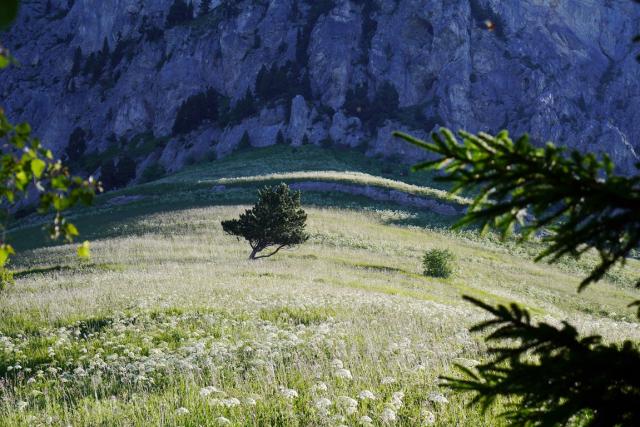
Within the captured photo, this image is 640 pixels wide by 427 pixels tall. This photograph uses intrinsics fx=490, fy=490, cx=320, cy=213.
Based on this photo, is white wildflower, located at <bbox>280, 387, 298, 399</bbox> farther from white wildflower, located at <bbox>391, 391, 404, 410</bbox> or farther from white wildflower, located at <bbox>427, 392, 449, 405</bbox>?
white wildflower, located at <bbox>427, 392, 449, 405</bbox>

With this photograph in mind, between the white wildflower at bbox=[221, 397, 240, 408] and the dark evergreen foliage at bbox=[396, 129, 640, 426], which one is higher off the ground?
the dark evergreen foliage at bbox=[396, 129, 640, 426]

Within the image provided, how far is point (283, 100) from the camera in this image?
115m

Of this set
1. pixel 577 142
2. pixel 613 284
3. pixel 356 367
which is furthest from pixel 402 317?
pixel 577 142

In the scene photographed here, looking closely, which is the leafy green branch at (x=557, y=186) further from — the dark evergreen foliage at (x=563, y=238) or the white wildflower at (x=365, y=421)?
the white wildflower at (x=365, y=421)

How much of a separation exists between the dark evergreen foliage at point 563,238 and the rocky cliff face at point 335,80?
327 ft

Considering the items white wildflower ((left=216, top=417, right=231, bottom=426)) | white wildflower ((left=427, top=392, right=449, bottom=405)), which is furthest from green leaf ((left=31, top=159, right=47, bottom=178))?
white wildflower ((left=427, top=392, right=449, bottom=405))

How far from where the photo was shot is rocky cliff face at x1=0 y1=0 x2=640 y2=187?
112562 millimetres

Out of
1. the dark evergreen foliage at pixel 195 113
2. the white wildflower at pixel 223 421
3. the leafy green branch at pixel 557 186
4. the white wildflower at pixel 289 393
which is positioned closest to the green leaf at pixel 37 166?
the leafy green branch at pixel 557 186

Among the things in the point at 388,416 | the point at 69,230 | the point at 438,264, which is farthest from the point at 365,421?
the point at 438,264

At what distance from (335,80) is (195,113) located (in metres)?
35.3

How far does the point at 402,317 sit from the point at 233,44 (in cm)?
13092

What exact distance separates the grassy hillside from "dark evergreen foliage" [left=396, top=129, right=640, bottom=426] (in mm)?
3064

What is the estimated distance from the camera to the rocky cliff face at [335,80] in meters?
113

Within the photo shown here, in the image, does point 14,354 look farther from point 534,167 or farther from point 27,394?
point 534,167
